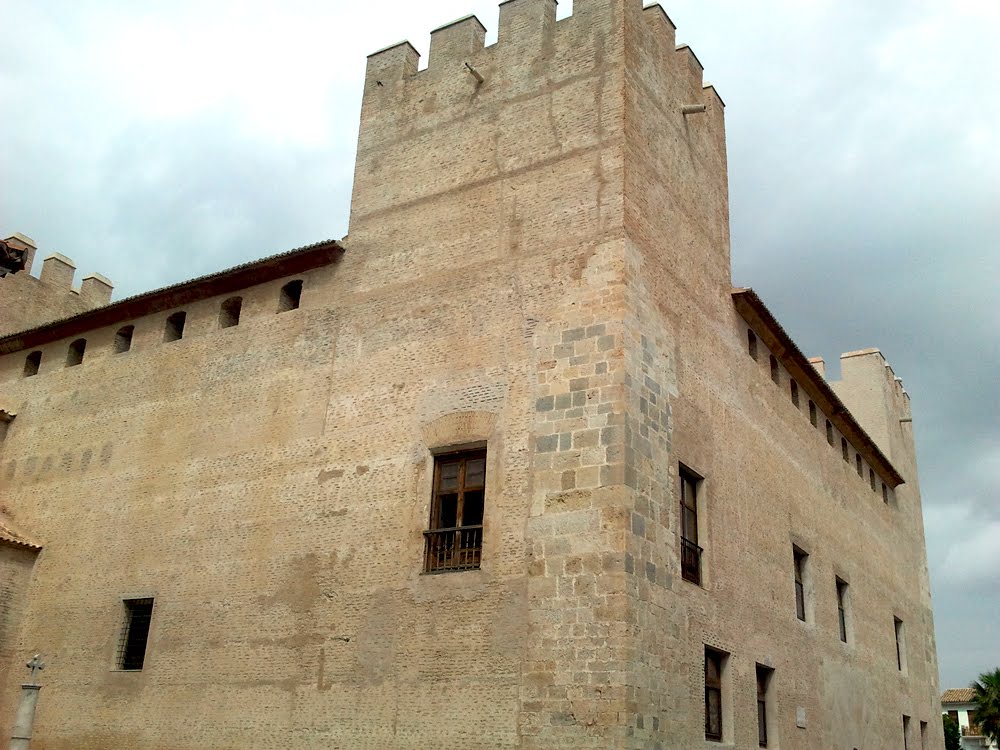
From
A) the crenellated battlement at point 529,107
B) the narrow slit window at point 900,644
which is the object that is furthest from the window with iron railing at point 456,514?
the narrow slit window at point 900,644

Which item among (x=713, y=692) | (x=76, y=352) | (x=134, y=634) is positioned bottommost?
(x=713, y=692)

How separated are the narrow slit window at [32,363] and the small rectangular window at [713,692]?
529 inches

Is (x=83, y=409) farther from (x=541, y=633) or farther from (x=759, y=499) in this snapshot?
(x=759, y=499)

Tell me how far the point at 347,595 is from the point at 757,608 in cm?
593

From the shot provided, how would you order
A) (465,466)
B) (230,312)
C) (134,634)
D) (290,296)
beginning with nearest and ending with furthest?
(465,466)
(134,634)
(290,296)
(230,312)

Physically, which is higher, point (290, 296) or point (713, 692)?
point (290, 296)

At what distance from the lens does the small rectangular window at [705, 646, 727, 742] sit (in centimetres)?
1296

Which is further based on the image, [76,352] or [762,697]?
[76,352]

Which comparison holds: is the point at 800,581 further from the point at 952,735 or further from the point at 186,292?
the point at 952,735

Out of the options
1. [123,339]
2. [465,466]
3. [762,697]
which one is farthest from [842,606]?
[123,339]

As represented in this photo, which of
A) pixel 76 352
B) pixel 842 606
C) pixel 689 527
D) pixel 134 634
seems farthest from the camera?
pixel 842 606

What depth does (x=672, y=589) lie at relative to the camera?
1224 cm

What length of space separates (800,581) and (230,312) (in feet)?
34.5

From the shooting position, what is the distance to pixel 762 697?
579 inches
